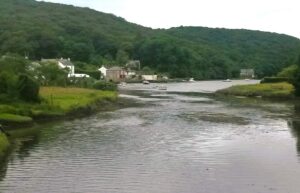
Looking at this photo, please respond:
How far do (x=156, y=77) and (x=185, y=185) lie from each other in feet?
457

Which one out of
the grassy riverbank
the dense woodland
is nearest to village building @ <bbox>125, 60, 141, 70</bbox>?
the dense woodland

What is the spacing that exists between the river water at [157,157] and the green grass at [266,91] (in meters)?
31.8

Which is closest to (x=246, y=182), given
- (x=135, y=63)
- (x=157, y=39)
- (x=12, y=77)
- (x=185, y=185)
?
(x=185, y=185)

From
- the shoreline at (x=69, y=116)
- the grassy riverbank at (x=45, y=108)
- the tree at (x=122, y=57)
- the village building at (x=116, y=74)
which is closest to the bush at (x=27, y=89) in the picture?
the grassy riverbank at (x=45, y=108)

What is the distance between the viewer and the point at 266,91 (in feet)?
278

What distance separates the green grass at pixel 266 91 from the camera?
3182 inches

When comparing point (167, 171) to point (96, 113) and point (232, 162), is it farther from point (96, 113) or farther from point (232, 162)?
point (96, 113)

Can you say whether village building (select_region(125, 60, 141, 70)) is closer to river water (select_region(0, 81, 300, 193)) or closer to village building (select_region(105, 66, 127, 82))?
village building (select_region(105, 66, 127, 82))

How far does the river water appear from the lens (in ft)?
78.0

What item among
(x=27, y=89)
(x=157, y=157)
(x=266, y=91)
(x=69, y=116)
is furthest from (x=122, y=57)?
(x=157, y=157)

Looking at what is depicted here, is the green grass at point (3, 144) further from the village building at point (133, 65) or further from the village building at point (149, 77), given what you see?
the village building at point (133, 65)

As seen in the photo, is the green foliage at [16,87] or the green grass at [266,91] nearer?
the green foliage at [16,87]

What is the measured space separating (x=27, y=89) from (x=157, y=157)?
21168 mm

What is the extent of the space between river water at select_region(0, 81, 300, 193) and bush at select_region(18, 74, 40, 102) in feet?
15.4
